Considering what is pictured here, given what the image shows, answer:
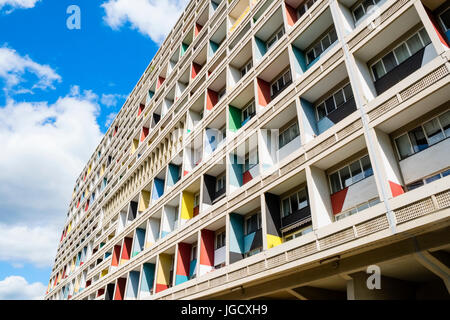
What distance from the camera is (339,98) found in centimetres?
1430

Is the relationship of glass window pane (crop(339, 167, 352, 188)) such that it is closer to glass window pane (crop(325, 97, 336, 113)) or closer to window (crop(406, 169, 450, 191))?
window (crop(406, 169, 450, 191))

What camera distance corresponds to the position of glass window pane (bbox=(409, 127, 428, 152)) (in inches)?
420

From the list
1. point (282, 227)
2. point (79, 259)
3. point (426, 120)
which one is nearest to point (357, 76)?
point (426, 120)

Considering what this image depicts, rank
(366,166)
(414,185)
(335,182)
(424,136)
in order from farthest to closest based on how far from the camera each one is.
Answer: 1. (335,182)
2. (366,166)
3. (424,136)
4. (414,185)

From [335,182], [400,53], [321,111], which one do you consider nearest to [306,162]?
[335,182]

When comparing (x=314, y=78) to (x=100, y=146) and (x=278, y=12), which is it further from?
(x=100, y=146)

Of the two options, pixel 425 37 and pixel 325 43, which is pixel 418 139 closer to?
pixel 425 37

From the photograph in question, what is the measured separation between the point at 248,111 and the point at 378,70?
8.51 m

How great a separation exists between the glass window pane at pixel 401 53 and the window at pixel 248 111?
28.5ft

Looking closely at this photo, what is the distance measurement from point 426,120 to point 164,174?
62.0ft

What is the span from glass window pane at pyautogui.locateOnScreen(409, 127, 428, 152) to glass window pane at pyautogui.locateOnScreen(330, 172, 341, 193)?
9.94ft

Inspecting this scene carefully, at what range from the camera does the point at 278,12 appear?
1850cm

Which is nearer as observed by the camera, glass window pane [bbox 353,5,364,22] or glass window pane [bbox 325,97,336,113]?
glass window pane [bbox 325,97,336,113]

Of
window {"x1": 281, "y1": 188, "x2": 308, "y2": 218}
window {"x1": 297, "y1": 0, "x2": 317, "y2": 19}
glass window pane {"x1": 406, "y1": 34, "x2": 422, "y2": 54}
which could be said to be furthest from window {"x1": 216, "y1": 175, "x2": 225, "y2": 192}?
glass window pane {"x1": 406, "y1": 34, "x2": 422, "y2": 54}
